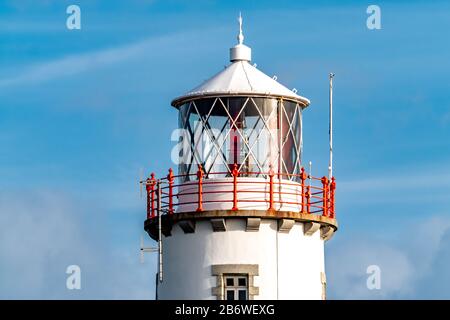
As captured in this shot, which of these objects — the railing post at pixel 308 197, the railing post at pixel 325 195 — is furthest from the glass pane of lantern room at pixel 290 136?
the railing post at pixel 325 195

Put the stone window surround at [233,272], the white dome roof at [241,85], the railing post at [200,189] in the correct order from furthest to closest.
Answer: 1. the white dome roof at [241,85]
2. the railing post at [200,189]
3. the stone window surround at [233,272]

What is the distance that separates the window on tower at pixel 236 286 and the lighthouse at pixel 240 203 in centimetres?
3

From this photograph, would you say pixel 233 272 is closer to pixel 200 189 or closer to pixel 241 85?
pixel 200 189

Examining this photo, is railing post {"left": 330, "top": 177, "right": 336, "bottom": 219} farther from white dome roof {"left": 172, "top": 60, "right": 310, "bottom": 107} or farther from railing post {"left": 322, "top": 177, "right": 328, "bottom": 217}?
white dome roof {"left": 172, "top": 60, "right": 310, "bottom": 107}

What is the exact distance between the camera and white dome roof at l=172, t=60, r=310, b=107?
7181 centimetres

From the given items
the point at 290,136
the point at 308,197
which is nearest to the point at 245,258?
the point at 308,197

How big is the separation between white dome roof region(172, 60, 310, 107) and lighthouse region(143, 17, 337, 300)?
1.1 inches

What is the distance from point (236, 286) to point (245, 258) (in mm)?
834

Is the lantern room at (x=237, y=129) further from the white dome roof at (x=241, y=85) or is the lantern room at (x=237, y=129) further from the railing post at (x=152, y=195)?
the railing post at (x=152, y=195)

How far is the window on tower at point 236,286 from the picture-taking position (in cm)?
7075

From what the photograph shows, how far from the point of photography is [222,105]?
71938 millimetres

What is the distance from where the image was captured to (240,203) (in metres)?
71.4
